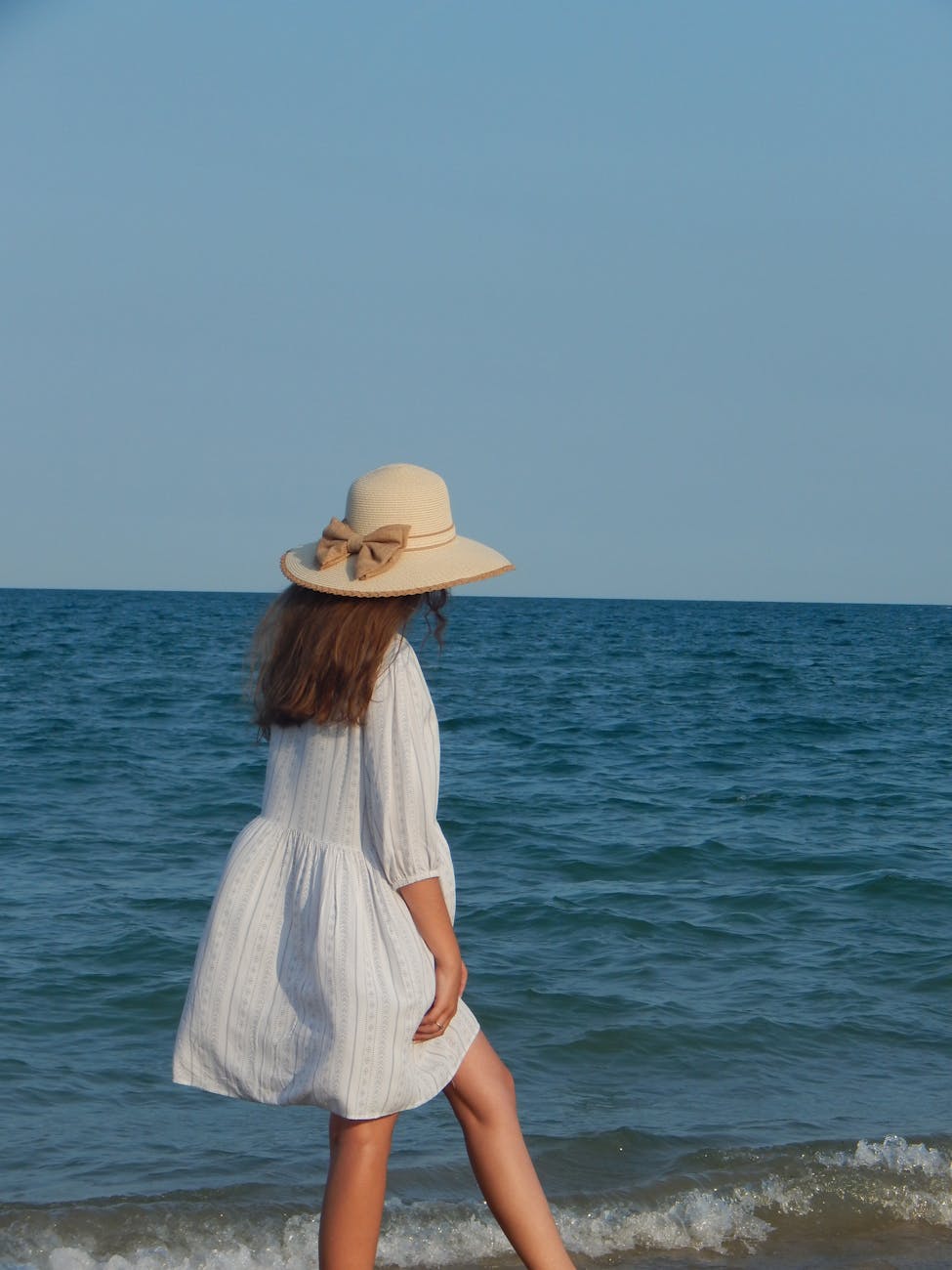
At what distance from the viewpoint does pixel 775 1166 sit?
159 inches

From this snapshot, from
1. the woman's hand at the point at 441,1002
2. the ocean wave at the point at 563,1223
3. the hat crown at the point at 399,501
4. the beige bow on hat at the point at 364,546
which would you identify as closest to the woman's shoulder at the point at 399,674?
the beige bow on hat at the point at 364,546

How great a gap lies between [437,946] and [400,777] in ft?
1.04

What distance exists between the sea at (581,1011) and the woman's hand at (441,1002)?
58 cm

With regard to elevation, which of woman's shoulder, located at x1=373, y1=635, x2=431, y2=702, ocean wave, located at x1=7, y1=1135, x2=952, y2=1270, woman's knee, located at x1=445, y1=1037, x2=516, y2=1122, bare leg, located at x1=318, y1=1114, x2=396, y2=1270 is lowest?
ocean wave, located at x1=7, y1=1135, x2=952, y2=1270

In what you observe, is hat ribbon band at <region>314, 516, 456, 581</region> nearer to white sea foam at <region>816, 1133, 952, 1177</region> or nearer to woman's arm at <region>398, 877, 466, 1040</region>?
woman's arm at <region>398, 877, 466, 1040</region>

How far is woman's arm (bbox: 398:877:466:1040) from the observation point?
2.35 metres

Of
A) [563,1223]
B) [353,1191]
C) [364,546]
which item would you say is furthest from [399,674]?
[563,1223]

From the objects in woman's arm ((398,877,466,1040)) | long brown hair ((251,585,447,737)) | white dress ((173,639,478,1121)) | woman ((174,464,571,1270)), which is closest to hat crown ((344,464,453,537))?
woman ((174,464,571,1270))

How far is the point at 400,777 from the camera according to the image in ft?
7.57

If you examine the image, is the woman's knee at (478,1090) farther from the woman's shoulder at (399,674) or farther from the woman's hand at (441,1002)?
the woman's shoulder at (399,674)

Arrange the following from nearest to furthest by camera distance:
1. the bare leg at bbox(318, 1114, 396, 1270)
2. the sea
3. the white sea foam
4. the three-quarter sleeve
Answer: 1. the three-quarter sleeve
2. the bare leg at bbox(318, 1114, 396, 1270)
3. the sea
4. the white sea foam

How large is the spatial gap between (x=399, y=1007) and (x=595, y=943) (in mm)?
4241

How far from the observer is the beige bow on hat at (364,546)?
7.82 feet

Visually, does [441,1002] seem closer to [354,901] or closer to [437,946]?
[437,946]
